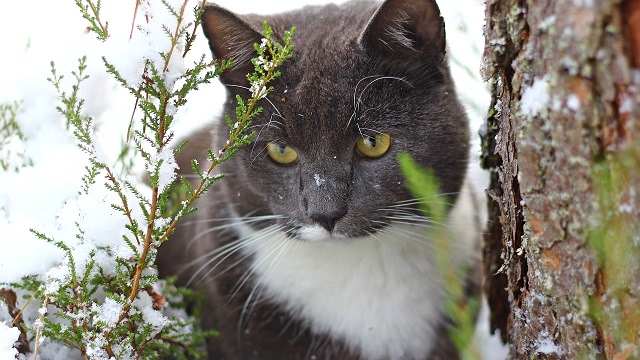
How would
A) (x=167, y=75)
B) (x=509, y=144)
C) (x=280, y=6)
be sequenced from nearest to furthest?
(x=509, y=144) → (x=167, y=75) → (x=280, y=6)

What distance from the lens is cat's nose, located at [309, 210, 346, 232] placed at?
1606 millimetres

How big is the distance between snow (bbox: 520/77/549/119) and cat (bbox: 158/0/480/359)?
0.57m

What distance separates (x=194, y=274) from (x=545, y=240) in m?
1.31

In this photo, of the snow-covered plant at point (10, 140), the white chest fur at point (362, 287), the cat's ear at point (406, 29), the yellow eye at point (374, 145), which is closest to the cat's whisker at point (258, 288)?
the white chest fur at point (362, 287)

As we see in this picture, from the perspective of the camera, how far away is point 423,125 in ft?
5.65

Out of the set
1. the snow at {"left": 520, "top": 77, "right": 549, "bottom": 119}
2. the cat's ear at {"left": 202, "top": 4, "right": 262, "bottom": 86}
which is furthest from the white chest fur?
the snow at {"left": 520, "top": 77, "right": 549, "bottom": 119}

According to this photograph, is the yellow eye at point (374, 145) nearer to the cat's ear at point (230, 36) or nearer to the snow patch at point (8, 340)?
the cat's ear at point (230, 36)

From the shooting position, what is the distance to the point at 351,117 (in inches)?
64.1

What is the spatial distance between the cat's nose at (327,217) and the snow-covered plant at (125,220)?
0.28 m

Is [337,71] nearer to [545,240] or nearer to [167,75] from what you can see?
[167,75]

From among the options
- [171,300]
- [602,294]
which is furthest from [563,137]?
[171,300]

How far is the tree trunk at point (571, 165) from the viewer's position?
2.88ft

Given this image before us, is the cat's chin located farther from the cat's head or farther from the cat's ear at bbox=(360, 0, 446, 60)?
the cat's ear at bbox=(360, 0, 446, 60)

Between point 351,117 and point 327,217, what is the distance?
26 centimetres
